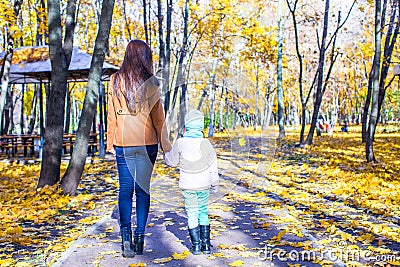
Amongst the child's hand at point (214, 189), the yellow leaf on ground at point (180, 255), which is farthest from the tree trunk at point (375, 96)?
the yellow leaf on ground at point (180, 255)

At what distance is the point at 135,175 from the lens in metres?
4.92

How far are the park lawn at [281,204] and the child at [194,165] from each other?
0.41m

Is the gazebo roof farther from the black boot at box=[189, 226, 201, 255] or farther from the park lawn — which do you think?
the black boot at box=[189, 226, 201, 255]

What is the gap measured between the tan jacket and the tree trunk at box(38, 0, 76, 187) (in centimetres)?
468

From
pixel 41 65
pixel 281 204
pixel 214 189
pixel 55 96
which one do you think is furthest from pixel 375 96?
pixel 41 65

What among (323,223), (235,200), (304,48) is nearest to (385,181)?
(235,200)

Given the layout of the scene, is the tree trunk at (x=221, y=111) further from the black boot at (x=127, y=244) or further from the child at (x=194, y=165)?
the black boot at (x=127, y=244)

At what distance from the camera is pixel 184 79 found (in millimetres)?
5121

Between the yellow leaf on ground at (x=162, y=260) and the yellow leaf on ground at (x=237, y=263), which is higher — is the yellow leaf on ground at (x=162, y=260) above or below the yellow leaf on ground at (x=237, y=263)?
below

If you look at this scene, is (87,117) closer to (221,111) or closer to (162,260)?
(221,111)

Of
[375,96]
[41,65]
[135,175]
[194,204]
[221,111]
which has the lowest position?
[194,204]

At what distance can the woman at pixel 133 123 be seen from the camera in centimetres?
487

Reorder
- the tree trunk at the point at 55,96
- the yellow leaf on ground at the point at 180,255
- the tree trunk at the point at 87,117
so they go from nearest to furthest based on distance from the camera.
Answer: the yellow leaf on ground at the point at 180,255, the tree trunk at the point at 87,117, the tree trunk at the point at 55,96

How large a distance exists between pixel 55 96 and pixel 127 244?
5.20 meters
